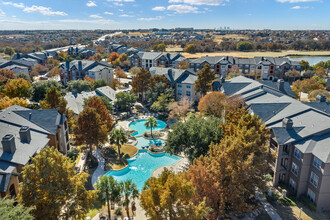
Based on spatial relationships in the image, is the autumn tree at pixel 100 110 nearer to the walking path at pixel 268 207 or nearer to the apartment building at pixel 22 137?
the apartment building at pixel 22 137

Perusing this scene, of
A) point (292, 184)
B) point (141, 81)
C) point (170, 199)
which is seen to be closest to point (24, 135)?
point (170, 199)

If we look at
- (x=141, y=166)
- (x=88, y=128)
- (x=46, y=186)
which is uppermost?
(x=46, y=186)

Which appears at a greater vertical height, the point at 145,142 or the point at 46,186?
the point at 46,186

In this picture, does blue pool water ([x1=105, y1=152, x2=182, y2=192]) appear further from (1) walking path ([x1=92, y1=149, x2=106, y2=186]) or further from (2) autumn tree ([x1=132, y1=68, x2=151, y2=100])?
(2) autumn tree ([x1=132, y1=68, x2=151, y2=100])

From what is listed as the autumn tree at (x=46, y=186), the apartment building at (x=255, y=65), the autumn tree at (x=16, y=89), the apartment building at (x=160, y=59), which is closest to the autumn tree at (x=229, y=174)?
the autumn tree at (x=46, y=186)

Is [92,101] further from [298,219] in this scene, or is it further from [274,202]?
[298,219]

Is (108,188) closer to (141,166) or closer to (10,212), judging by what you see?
(10,212)
